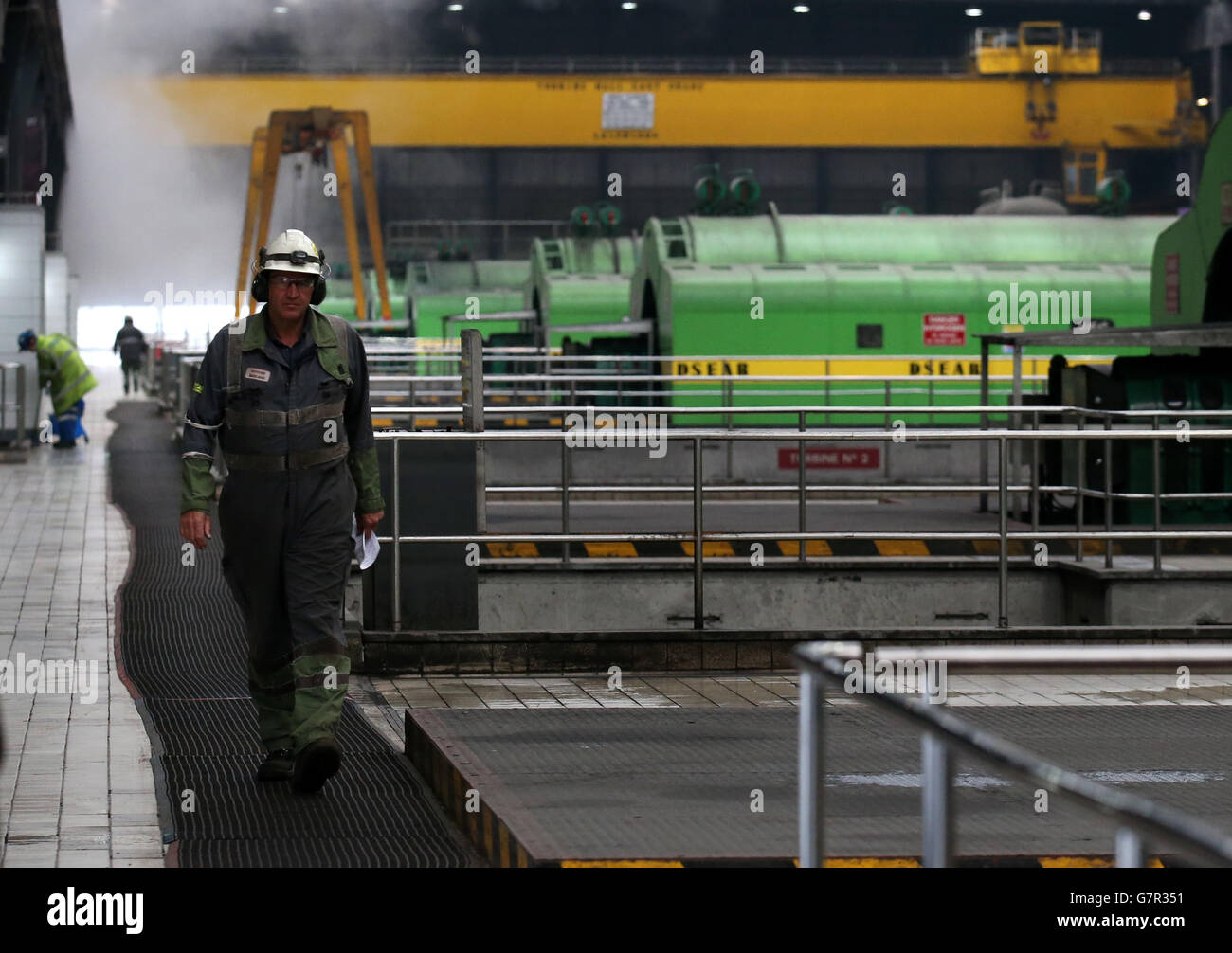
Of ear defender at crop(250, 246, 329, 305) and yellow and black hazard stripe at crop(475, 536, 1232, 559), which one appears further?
yellow and black hazard stripe at crop(475, 536, 1232, 559)

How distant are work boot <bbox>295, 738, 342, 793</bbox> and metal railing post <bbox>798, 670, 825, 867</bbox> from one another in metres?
2.25

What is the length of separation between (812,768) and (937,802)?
67cm

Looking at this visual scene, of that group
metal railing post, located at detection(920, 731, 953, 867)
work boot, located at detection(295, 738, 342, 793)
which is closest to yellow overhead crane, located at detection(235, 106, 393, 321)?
work boot, located at detection(295, 738, 342, 793)

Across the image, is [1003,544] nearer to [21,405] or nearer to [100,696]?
[100,696]

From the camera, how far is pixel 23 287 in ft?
71.6

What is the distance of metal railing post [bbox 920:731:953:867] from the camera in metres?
2.93

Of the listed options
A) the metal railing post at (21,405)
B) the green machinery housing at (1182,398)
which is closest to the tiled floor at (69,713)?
the metal railing post at (21,405)

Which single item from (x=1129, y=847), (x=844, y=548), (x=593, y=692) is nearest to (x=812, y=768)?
(x=1129, y=847)

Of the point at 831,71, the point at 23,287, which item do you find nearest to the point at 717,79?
the point at 831,71

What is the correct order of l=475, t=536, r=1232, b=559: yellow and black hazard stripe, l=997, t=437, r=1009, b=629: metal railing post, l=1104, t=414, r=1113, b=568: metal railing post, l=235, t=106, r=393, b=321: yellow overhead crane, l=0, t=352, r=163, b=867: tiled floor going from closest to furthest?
1. l=0, t=352, r=163, b=867: tiled floor
2. l=997, t=437, r=1009, b=629: metal railing post
3. l=1104, t=414, r=1113, b=568: metal railing post
4. l=475, t=536, r=1232, b=559: yellow and black hazard stripe
5. l=235, t=106, r=393, b=321: yellow overhead crane

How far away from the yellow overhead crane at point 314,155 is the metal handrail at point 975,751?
33.1 m

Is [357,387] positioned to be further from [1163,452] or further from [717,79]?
[717,79]

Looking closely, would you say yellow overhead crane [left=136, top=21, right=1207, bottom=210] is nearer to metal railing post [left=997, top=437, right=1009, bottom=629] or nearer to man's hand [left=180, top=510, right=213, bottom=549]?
metal railing post [left=997, top=437, right=1009, bottom=629]

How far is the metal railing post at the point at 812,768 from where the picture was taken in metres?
3.53
